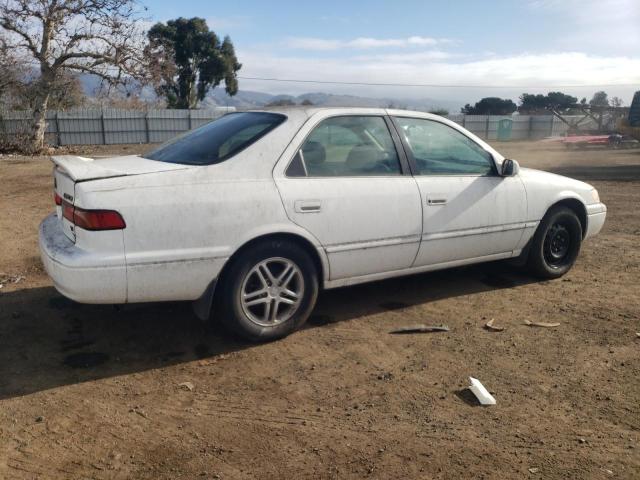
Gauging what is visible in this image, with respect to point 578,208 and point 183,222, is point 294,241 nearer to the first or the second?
point 183,222

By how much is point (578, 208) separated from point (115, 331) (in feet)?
14.5

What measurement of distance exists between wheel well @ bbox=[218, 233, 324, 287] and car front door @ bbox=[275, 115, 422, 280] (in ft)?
0.25

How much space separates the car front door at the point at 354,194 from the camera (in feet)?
12.8

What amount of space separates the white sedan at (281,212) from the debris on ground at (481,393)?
3.98 ft

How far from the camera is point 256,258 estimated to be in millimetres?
3709

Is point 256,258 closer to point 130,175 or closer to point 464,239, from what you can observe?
point 130,175

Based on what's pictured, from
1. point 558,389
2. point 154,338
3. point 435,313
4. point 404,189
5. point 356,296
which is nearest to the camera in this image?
point 558,389

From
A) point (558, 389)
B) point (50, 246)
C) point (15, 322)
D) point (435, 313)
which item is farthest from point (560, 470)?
point (15, 322)

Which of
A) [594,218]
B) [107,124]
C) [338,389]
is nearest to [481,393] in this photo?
[338,389]

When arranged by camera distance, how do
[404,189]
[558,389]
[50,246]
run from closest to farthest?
[558,389] → [50,246] → [404,189]

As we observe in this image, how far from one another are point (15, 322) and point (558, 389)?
3.84 metres

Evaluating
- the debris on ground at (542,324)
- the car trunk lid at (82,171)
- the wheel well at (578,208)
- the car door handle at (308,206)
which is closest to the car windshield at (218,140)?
the car trunk lid at (82,171)

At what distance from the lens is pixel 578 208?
5523mm

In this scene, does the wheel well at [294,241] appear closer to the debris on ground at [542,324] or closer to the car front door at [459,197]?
the car front door at [459,197]
